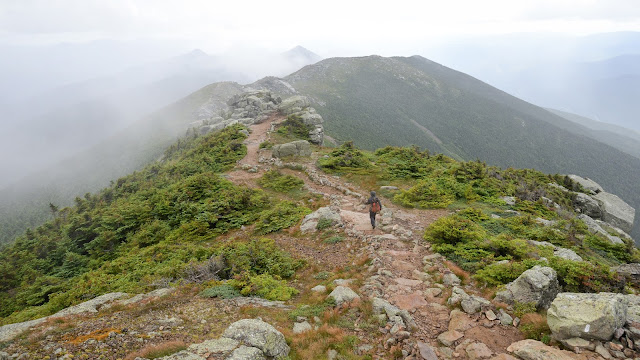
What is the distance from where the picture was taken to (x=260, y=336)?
21.5 feet

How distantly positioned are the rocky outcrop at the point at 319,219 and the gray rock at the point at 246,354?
8282 mm

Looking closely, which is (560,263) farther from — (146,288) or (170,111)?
(170,111)

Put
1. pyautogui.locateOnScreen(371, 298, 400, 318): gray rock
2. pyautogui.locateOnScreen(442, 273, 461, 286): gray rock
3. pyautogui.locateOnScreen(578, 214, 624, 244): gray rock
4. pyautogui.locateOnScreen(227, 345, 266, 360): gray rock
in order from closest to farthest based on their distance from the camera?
1. pyautogui.locateOnScreen(227, 345, 266, 360): gray rock
2. pyautogui.locateOnScreen(371, 298, 400, 318): gray rock
3. pyautogui.locateOnScreen(442, 273, 461, 286): gray rock
4. pyautogui.locateOnScreen(578, 214, 624, 244): gray rock

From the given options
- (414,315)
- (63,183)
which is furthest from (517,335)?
(63,183)

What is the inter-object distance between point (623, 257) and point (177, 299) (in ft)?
61.0

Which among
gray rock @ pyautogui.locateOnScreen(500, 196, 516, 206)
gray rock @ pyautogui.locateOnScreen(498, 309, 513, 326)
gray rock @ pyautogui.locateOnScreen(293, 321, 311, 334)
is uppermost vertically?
gray rock @ pyautogui.locateOnScreen(498, 309, 513, 326)

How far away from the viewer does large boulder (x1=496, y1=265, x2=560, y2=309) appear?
24.0 feet

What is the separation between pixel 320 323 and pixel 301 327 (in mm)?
517

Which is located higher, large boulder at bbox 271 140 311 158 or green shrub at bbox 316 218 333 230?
large boulder at bbox 271 140 311 158

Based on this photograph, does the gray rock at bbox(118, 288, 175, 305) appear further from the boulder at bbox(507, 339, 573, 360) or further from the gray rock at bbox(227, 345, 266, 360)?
the boulder at bbox(507, 339, 573, 360)

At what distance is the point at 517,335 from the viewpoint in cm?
660

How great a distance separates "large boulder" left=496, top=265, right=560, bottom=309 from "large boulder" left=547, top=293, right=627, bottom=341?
1.18 meters

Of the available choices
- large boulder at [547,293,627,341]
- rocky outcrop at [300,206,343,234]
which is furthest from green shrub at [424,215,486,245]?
large boulder at [547,293,627,341]

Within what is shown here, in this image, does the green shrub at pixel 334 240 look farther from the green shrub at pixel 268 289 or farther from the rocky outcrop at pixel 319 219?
the green shrub at pixel 268 289
